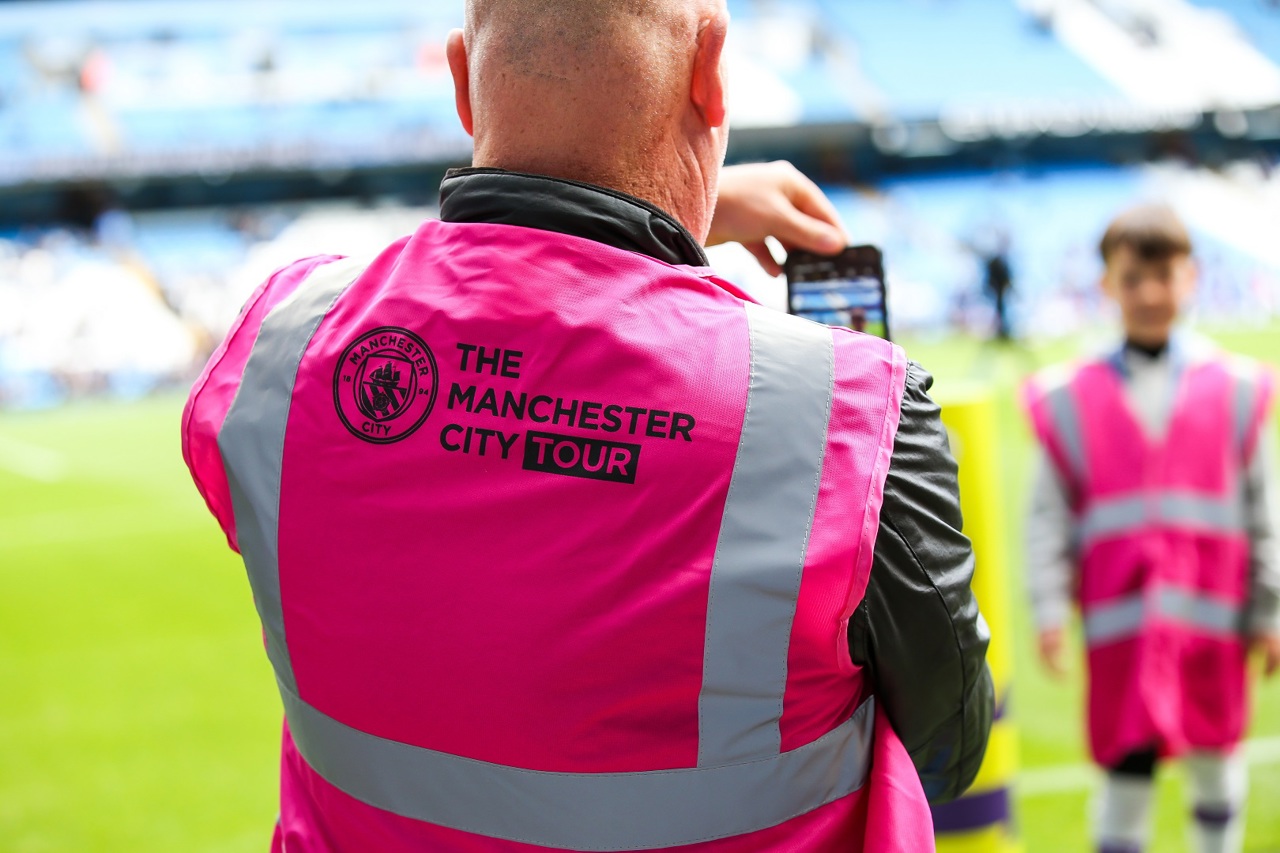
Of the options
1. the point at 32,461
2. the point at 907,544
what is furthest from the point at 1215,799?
the point at 32,461

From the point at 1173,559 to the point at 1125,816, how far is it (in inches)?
25.3

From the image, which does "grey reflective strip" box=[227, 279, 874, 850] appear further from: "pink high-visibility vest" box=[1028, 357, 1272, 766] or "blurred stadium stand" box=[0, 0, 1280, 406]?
"blurred stadium stand" box=[0, 0, 1280, 406]

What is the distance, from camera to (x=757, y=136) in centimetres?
2553

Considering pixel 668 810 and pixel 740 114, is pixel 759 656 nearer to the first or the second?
pixel 668 810

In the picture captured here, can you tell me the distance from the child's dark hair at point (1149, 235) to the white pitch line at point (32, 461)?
416 inches

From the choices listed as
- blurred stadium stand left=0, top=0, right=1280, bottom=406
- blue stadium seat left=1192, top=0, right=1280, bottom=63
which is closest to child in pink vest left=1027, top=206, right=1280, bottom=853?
blurred stadium stand left=0, top=0, right=1280, bottom=406

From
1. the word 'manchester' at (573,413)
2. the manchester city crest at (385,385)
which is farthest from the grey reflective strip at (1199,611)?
the manchester city crest at (385,385)

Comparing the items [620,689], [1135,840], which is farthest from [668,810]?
[1135,840]

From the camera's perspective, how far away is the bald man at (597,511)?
109 centimetres

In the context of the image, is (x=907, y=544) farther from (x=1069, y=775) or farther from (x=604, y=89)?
(x=1069, y=775)

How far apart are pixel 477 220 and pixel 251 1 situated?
101 ft

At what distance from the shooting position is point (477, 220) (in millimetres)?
1216

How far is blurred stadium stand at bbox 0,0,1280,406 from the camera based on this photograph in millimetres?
24406

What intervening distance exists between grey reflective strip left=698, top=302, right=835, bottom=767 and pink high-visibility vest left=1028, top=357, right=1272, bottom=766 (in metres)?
2.11
